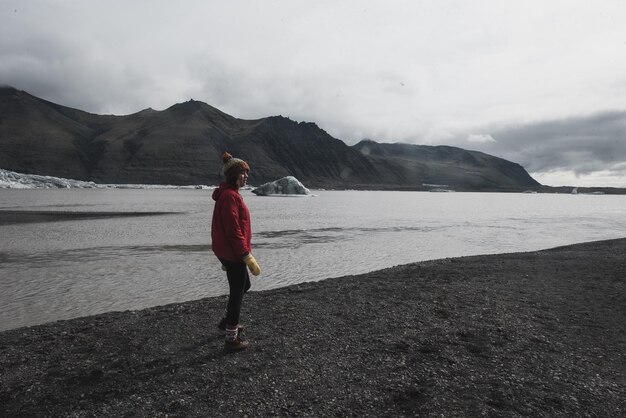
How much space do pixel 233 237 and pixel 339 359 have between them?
2.94 meters

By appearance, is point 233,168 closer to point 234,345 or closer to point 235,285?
point 235,285

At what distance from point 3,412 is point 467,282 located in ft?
42.5

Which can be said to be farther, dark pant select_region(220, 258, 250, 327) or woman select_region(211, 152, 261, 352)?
dark pant select_region(220, 258, 250, 327)

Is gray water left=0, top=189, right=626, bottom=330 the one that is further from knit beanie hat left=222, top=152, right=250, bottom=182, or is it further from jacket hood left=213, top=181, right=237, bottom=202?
knit beanie hat left=222, top=152, right=250, bottom=182

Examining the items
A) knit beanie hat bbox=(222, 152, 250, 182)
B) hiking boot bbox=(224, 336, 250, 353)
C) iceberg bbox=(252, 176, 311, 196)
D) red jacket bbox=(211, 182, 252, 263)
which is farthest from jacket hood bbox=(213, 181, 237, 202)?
iceberg bbox=(252, 176, 311, 196)

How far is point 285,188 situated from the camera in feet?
475

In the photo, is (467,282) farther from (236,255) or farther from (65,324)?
(65,324)

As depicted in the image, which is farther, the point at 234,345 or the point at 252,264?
the point at 234,345

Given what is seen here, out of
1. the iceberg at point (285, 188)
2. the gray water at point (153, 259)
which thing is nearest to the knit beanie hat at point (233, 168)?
the gray water at point (153, 259)

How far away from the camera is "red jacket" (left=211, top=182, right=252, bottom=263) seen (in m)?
6.97

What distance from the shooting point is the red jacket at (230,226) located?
697cm

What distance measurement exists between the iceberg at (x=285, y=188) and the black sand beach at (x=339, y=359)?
133 metres

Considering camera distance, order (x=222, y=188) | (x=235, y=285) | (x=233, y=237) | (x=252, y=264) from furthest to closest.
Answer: (x=235, y=285) → (x=222, y=188) → (x=233, y=237) → (x=252, y=264)

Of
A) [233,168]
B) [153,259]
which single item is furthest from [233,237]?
[153,259]
